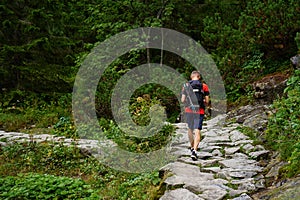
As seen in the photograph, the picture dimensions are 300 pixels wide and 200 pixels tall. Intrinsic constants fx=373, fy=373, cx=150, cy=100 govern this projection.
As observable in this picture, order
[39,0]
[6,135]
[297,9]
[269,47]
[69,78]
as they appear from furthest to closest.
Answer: [39,0], [69,78], [269,47], [297,9], [6,135]

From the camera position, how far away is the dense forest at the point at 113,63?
9039 mm

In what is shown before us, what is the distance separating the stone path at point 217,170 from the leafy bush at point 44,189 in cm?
141

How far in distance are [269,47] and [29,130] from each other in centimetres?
869

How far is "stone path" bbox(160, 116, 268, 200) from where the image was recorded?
5.27 m

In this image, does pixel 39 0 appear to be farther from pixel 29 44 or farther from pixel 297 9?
pixel 297 9

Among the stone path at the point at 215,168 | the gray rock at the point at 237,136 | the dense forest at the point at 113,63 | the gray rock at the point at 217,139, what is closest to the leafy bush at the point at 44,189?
the stone path at the point at 215,168

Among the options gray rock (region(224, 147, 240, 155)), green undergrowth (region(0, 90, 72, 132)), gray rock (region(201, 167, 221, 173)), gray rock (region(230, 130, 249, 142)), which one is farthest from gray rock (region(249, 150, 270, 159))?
green undergrowth (region(0, 90, 72, 132))

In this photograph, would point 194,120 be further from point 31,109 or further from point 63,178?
point 31,109

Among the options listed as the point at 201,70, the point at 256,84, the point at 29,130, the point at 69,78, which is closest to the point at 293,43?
the point at 256,84

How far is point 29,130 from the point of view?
12.3 meters

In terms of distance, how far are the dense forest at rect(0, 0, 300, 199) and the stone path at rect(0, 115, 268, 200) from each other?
595mm

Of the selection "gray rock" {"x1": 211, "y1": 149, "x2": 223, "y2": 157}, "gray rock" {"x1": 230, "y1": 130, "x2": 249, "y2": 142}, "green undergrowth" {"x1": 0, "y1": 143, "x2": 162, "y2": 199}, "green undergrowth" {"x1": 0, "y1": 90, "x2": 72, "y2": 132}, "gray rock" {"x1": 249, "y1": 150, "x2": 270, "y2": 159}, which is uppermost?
"green undergrowth" {"x1": 0, "y1": 90, "x2": 72, "y2": 132}

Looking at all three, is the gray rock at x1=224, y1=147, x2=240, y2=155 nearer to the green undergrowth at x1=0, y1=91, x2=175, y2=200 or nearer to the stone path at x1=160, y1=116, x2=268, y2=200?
the stone path at x1=160, y1=116, x2=268, y2=200

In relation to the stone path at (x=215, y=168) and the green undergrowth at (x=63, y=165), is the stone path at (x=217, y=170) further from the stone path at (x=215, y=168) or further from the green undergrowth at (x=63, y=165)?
the green undergrowth at (x=63, y=165)
